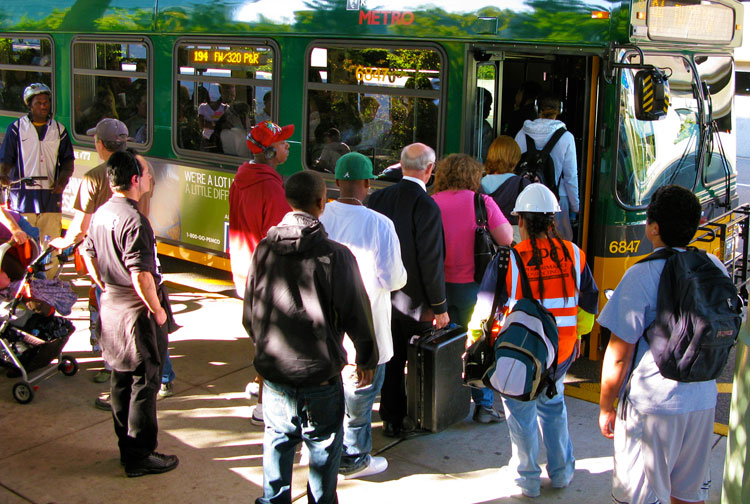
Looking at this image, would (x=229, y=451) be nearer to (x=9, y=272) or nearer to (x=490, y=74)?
(x=9, y=272)

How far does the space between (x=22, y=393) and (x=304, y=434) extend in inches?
111

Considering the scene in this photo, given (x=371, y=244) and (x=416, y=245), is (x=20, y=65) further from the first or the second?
(x=371, y=244)

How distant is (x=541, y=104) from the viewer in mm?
6426

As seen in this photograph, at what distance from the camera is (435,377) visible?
185 inches

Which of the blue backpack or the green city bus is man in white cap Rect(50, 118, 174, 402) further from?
the blue backpack

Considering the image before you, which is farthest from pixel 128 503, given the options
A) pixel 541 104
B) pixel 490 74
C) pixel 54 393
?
pixel 490 74

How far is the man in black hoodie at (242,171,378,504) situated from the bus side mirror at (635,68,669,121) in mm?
2872

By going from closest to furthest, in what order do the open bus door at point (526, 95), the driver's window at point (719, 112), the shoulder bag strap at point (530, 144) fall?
1. the open bus door at point (526, 95)
2. the shoulder bag strap at point (530, 144)
3. the driver's window at point (719, 112)

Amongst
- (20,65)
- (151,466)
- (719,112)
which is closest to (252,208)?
(151,466)

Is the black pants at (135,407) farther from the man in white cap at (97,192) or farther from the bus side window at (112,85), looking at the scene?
the bus side window at (112,85)

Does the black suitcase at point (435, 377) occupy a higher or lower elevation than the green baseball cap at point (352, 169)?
lower

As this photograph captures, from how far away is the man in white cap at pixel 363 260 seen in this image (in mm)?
4223

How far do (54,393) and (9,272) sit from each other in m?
0.86

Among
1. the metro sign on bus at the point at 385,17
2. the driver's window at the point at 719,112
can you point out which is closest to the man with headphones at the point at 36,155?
the metro sign on bus at the point at 385,17
